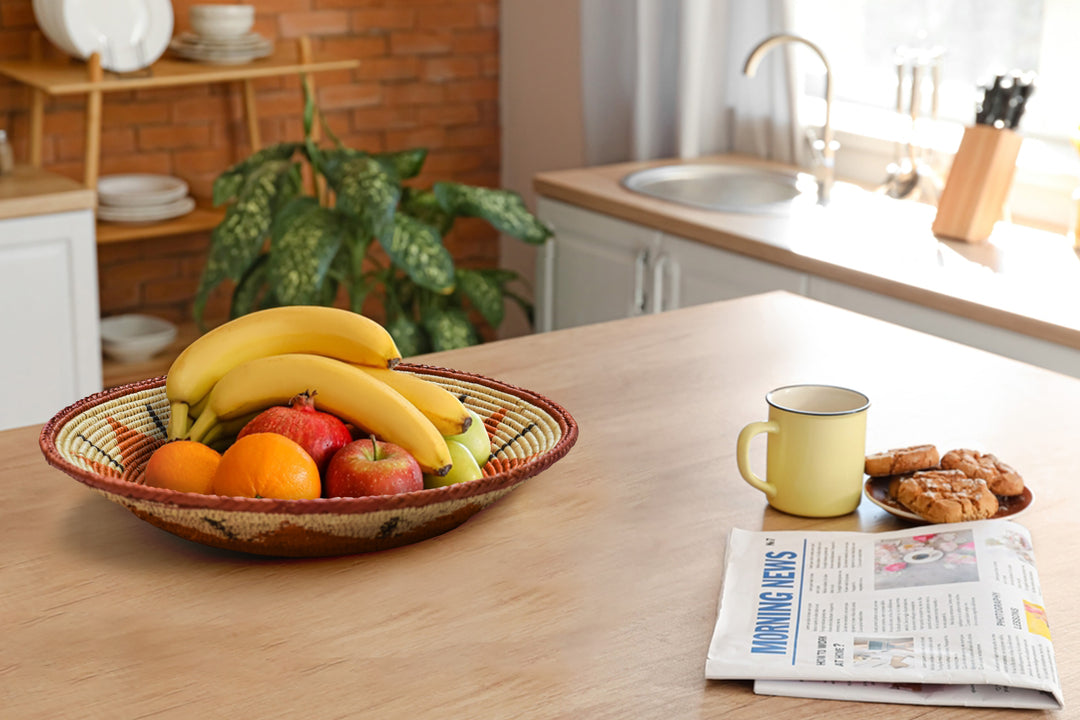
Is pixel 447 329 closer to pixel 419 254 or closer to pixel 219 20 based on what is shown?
pixel 419 254

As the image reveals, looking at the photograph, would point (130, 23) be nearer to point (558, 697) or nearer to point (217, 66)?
point (217, 66)

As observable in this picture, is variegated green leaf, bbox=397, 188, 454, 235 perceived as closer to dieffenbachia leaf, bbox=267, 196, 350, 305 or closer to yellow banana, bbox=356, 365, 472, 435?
dieffenbachia leaf, bbox=267, 196, 350, 305

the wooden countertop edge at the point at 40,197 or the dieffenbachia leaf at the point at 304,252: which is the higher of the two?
the wooden countertop edge at the point at 40,197

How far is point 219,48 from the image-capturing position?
315 cm

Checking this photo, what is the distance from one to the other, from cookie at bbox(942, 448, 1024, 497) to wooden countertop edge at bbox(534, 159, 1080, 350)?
85 centimetres

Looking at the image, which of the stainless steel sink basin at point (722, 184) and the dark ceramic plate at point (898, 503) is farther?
the stainless steel sink basin at point (722, 184)

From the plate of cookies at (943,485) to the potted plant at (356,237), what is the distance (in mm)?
1662

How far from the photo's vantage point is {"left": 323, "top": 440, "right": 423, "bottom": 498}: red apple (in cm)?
102

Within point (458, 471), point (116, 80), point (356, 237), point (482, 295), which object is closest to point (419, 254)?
point (356, 237)

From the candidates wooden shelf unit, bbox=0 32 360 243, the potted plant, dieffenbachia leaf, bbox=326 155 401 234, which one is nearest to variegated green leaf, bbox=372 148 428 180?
the potted plant

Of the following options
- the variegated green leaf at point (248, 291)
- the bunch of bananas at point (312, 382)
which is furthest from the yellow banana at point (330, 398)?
the variegated green leaf at point (248, 291)

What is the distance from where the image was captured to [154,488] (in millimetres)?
995

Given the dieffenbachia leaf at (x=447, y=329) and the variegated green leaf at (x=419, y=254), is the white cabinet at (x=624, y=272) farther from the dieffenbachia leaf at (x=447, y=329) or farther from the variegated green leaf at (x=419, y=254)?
the variegated green leaf at (x=419, y=254)

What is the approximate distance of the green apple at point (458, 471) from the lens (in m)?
1.08
